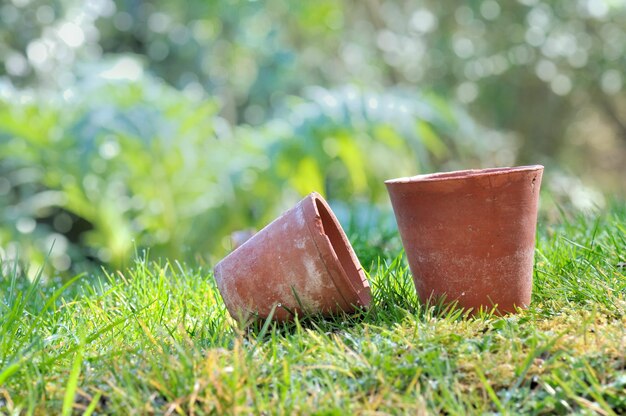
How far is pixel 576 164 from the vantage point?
10.9m

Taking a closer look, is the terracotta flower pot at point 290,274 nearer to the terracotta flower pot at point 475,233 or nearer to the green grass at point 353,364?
the green grass at point 353,364

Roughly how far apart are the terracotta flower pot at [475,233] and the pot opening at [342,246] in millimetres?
213

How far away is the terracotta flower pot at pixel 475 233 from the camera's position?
1.86 meters

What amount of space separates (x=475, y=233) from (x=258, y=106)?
806 cm

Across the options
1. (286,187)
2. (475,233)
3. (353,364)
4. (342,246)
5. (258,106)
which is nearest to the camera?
(353,364)

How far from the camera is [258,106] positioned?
9719mm

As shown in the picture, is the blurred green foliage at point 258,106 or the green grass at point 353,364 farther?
the blurred green foliage at point 258,106

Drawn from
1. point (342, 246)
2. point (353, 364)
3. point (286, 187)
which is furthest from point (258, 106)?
point (353, 364)

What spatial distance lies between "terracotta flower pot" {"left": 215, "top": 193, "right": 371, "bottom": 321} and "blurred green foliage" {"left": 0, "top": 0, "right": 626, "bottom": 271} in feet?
1.93

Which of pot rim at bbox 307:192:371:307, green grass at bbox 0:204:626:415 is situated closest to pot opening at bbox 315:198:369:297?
pot rim at bbox 307:192:371:307

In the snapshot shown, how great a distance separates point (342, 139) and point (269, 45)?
3.99 m

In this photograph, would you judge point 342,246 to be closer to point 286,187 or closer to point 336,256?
point 336,256

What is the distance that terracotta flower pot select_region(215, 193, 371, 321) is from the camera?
6.31 ft

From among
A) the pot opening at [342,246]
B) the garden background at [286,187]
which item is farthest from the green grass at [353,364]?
the pot opening at [342,246]
